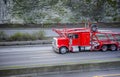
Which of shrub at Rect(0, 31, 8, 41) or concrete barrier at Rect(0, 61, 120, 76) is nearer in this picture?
concrete barrier at Rect(0, 61, 120, 76)

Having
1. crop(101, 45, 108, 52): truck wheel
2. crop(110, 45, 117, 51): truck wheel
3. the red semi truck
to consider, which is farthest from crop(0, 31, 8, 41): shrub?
crop(110, 45, 117, 51): truck wheel

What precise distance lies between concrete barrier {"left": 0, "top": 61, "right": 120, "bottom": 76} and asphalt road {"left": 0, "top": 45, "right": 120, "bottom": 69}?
200 cm

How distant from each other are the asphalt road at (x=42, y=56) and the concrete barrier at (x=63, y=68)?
2.00 meters

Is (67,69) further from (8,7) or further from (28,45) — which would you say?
(8,7)

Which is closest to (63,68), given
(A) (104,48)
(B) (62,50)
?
(B) (62,50)

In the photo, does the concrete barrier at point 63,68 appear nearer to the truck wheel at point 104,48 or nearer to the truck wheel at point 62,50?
the truck wheel at point 62,50

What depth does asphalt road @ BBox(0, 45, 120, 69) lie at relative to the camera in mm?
20938

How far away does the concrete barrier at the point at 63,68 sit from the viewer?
16812 millimetres

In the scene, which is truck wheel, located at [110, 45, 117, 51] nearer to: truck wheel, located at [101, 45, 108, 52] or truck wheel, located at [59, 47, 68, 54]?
truck wheel, located at [101, 45, 108, 52]

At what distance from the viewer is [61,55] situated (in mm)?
24188

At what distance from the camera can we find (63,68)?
17.8 m

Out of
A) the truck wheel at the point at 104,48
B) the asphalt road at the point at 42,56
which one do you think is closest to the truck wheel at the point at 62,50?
the asphalt road at the point at 42,56

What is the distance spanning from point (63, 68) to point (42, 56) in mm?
5926

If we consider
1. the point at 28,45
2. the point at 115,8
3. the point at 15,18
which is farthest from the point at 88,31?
the point at 115,8
